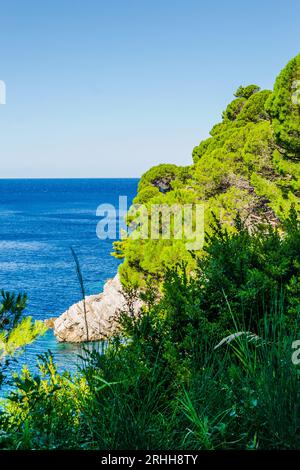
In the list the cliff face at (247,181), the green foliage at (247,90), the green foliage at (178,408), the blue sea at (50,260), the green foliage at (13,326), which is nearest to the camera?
the green foliage at (178,408)

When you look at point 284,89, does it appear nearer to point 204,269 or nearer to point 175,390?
point 204,269

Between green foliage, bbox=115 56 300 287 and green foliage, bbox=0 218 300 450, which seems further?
green foliage, bbox=115 56 300 287

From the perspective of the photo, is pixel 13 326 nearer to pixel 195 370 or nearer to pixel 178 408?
pixel 195 370

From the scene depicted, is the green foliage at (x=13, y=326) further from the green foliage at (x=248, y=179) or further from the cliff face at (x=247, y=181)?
the green foliage at (x=248, y=179)

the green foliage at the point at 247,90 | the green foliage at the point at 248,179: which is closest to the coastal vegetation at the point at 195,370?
the green foliage at the point at 248,179

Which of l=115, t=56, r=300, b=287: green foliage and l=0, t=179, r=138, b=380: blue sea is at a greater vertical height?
l=115, t=56, r=300, b=287: green foliage

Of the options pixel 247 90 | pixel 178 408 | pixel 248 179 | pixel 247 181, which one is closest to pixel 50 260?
pixel 247 90

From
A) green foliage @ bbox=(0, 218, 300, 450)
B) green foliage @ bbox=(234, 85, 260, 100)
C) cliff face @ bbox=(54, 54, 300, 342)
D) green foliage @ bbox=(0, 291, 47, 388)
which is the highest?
green foliage @ bbox=(234, 85, 260, 100)

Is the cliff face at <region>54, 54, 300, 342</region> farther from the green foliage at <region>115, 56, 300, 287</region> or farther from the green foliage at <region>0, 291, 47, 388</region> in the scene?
the green foliage at <region>0, 291, 47, 388</region>

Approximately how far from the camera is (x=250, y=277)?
11.5 ft

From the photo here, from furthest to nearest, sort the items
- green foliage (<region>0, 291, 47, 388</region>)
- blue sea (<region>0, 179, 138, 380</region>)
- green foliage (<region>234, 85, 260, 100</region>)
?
1. blue sea (<region>0, 179, 138, 380</region>)
2. green foliage (<region>234, 85, 260, 100</region>)
3. green foliage (<region>0, 291, 47, 388</region>)

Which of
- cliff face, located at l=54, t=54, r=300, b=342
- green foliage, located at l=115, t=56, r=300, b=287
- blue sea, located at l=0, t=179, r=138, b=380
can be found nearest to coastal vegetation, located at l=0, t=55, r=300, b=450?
blue sea, located at l=0, t=179, r=138, b=380

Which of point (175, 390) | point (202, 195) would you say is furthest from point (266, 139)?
point (175, 390)
